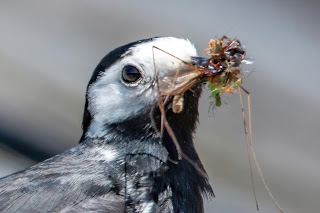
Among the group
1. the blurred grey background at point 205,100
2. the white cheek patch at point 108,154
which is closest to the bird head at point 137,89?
the white cheek patch at point 108,154

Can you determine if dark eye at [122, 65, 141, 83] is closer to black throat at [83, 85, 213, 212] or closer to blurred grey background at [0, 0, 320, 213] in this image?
black throat at [83, 85, 213, 212]

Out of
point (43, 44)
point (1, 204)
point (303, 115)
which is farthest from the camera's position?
point (303, 115)

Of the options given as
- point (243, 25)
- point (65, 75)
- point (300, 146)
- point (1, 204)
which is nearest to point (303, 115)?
point (300, 146)

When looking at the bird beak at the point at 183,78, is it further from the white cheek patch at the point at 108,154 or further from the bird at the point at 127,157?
the white cheek patch at the point at 108,154

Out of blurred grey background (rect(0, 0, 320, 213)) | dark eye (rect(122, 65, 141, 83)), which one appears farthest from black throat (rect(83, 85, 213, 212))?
blurred grey background (rect(0, 0, 320, 213))

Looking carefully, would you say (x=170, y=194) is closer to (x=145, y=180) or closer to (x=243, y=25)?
(x=145, y=180)

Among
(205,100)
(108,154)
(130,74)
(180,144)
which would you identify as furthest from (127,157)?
(205,100)

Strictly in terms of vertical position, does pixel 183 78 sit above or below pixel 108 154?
above

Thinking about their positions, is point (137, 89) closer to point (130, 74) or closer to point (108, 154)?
point (130, 74)
